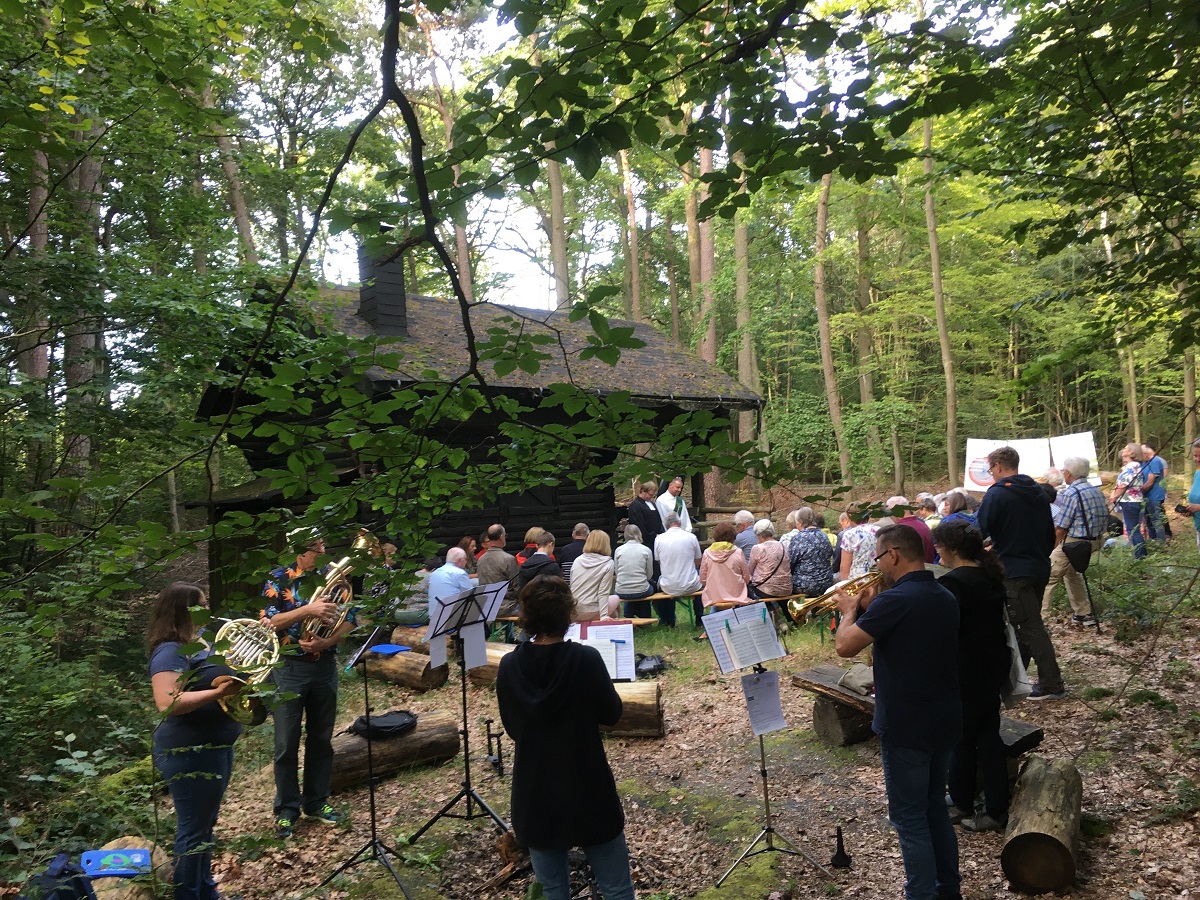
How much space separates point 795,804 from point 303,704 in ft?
12.3

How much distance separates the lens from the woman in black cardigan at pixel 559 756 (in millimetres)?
3434

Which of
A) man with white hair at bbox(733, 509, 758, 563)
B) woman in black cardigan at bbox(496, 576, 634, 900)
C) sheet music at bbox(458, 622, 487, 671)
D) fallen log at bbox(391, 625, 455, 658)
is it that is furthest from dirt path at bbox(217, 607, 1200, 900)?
man with white hair at bbox(733, 509, 758, 563)

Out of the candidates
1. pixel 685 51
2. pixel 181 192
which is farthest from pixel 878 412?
pixel 685 51

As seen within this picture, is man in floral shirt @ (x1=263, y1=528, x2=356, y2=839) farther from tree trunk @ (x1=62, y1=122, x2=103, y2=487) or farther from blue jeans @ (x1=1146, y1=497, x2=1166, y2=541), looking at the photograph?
blue jeans @ (x1=1146, y1=497, x2=1166, y2=541)

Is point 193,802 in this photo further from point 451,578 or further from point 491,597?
point 451,578

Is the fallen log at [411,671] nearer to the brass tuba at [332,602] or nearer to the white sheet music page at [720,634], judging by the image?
the brass tuba at [332,602]

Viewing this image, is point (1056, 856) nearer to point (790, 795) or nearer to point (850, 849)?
point (850, 849)

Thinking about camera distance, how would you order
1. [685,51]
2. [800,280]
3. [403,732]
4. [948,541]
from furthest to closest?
[800,280] → [403,732] → [948,541] → [685,51]

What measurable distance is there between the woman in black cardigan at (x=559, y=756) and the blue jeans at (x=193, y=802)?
1942mm

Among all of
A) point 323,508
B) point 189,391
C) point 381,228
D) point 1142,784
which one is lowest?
point 1142,784

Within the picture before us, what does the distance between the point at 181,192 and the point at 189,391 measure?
364 cm

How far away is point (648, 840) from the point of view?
555cm

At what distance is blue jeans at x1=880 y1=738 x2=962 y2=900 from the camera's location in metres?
3.82

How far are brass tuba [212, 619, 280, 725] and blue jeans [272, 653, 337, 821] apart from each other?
2.99 ft
